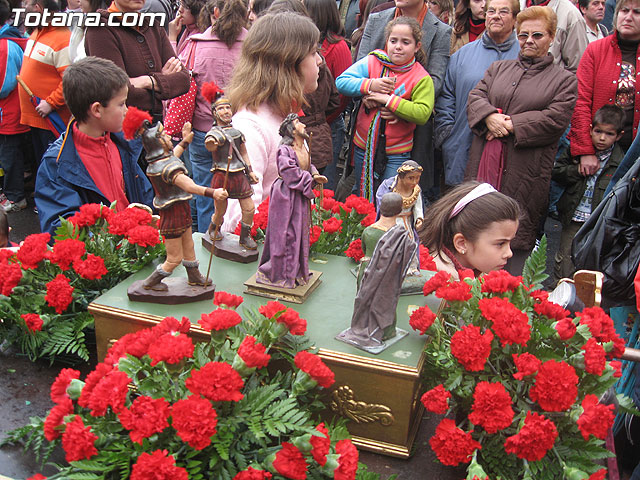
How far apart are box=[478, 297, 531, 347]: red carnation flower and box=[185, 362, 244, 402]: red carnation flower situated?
733 mm

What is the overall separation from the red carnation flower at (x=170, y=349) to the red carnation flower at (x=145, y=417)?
10cm

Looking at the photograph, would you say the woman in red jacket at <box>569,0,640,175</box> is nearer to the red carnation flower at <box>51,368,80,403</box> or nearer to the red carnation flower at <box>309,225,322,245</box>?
the red carnation flower at <box>309,225,322,245</box>

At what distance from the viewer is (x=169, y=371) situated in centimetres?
164

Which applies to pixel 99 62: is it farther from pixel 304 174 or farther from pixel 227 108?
pixel 304 174

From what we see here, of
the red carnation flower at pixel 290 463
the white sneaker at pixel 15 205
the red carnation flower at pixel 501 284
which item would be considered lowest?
the white sneaker at pixel 15 205

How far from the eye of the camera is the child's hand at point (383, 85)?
13.7ft

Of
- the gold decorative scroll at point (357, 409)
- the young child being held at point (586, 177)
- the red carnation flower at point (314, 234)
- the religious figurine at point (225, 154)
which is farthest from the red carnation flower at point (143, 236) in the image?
the young child being held at point (586, 177)

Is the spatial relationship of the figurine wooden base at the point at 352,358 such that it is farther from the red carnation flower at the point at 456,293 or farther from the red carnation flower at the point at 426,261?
the red carnation flower at the point at 426,261

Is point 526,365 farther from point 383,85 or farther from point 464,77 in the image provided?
point 464,77

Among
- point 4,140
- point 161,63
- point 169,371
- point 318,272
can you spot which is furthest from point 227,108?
point 4,140

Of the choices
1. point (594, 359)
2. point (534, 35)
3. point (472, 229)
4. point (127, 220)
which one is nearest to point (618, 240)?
point (472, 229)

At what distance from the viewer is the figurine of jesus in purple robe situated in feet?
6.95

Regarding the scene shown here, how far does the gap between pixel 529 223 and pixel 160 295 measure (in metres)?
2.91

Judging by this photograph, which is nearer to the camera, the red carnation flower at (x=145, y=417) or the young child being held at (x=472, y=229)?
the red carnation flower at (x=145, y=417)
